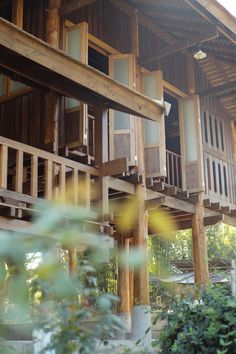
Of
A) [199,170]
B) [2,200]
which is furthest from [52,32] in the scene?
[199,170]

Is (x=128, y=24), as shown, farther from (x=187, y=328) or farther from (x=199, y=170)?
(x=187, y=328)

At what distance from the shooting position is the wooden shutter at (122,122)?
8.60 meters

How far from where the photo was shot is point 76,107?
25.8 feet

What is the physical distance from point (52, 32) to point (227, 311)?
551 centimetres

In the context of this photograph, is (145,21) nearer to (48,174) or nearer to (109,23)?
(109,23)

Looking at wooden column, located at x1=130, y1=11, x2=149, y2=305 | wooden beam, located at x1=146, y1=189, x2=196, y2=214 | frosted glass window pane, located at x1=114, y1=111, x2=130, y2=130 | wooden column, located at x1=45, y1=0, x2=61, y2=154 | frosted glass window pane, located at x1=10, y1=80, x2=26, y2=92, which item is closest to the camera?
wooden column, located at x1=45, y1=0, x2=61, y2=154

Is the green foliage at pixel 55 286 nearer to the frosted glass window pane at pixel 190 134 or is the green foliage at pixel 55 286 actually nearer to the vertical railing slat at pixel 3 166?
the vertical railing slat at pixel 3 166

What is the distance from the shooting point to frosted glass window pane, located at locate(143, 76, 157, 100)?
9.58 m

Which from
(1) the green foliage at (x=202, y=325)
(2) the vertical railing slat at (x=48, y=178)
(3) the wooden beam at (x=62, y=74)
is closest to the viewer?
(1) the green foliage at (x=202, y=325)

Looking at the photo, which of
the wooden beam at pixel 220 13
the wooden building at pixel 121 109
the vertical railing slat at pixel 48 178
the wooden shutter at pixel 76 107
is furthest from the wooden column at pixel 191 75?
the vertical railing slat at pixel 48 178

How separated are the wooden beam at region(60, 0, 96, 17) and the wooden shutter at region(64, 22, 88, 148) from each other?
0.86 feet

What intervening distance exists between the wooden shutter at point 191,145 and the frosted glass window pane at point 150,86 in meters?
1.44

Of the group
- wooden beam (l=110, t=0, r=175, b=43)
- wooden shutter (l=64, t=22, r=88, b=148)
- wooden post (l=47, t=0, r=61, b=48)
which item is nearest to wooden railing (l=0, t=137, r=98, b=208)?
wooden shutter (l=64, t=22, r=88, b=148)

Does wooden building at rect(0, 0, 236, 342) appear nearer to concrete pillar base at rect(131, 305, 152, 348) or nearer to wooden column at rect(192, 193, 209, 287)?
wooden column at rect(192, 193, 209, 287)
